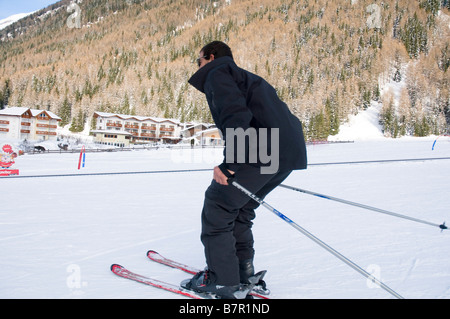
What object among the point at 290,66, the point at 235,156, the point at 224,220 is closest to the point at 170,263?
the point at 224,220

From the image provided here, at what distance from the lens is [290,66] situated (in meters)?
106

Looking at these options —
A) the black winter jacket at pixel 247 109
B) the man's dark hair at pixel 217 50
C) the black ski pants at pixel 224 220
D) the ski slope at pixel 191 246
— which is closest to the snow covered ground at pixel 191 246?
the ski slope at pixel 191 246

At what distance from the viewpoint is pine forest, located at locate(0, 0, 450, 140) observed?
81.9 meters

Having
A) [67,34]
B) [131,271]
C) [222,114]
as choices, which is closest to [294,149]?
[222,114]

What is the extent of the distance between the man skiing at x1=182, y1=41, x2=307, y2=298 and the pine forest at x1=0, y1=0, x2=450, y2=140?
207 ft

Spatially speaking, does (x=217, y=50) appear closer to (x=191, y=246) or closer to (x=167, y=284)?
(x=167, y=284)

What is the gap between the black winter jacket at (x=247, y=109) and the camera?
1680 mm

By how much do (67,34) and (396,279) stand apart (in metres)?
226

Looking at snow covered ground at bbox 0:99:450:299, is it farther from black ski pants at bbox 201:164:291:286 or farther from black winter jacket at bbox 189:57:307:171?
black winter jacket at bbox 189:57:307:171

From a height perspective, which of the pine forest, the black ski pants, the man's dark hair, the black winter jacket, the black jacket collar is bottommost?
the black ski pants

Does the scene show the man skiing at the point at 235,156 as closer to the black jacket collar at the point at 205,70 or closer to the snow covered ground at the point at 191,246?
the black jacket collar at the point at 205,70

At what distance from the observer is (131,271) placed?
224cm

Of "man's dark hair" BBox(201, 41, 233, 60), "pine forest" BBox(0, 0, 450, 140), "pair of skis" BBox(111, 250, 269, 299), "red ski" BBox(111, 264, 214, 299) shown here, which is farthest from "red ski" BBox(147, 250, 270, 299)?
"pine forest" BBox(0, 0, 450, 140)

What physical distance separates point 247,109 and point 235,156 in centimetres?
29
